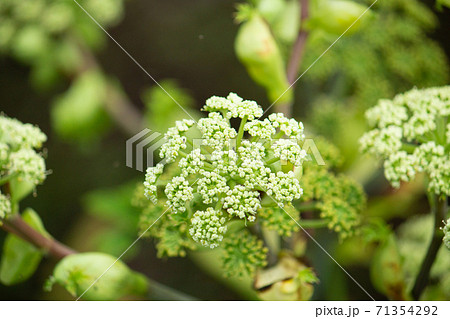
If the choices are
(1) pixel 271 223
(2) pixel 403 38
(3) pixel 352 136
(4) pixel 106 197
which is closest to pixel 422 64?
(2) pixel 403 38

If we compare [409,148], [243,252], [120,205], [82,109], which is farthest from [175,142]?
[82,109]

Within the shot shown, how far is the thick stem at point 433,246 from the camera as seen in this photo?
1.90ft

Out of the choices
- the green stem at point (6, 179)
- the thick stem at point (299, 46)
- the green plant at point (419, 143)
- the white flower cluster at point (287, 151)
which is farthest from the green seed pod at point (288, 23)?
the green stem at point (6, 179)

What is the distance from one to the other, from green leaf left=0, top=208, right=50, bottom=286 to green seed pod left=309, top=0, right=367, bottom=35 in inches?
17.2

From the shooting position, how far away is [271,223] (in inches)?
22.5

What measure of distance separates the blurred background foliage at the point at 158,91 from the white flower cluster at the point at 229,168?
223 millimetres

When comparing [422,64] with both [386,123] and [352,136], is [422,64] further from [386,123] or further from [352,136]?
[386,123]

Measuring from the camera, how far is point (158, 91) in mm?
960

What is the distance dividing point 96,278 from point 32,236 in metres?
0.09

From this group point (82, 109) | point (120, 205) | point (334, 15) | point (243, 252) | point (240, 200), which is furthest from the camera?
point (82, 109)

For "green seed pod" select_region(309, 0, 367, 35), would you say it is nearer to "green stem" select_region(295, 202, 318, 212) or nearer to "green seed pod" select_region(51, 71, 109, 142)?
"green stem" select_region(295, 202, 318, 212)

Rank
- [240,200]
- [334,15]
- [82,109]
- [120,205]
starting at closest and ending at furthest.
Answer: [240,200] → [334,15] → [120,205] → [82,109]

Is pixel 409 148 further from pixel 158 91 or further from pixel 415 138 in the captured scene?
pixel 158 91

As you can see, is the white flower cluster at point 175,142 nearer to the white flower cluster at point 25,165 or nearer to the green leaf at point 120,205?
the white flower cluster at point 25,165
